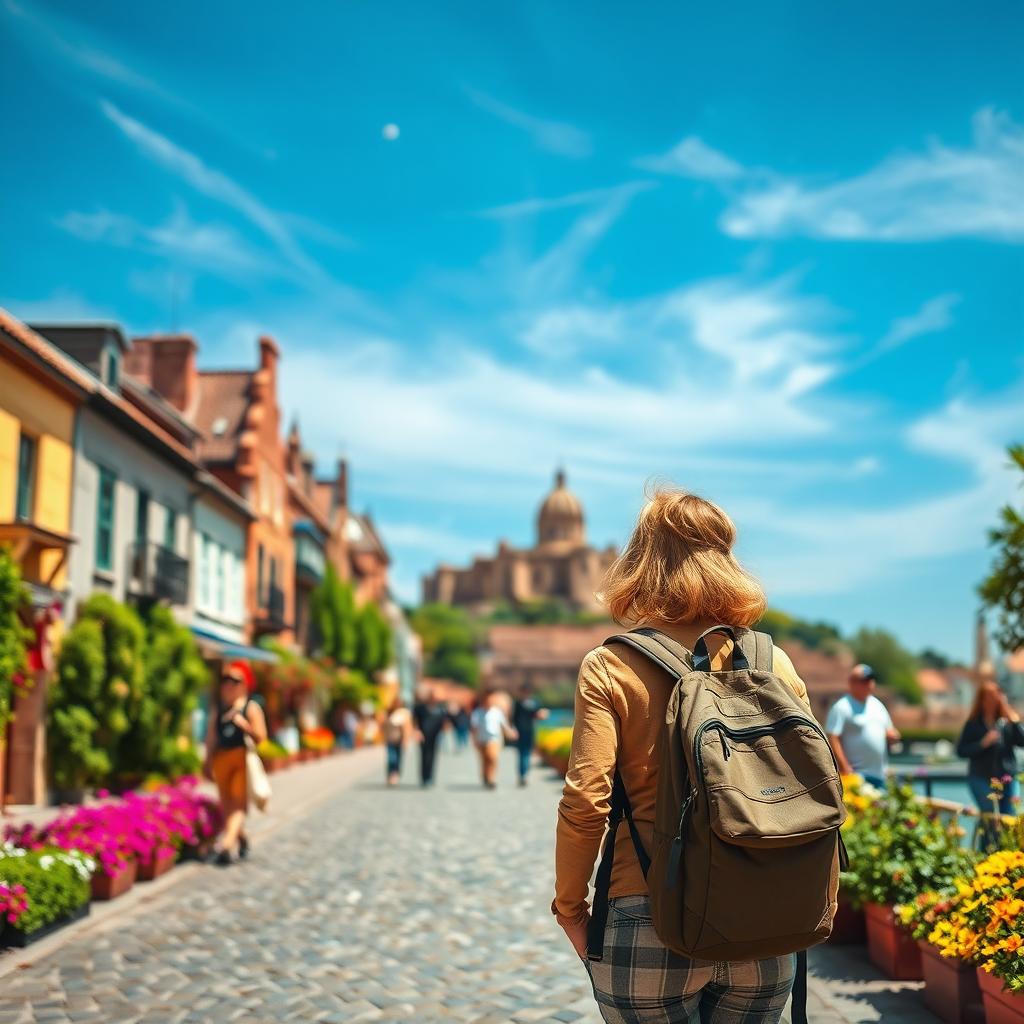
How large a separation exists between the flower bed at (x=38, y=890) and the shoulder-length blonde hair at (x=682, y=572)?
572 cm

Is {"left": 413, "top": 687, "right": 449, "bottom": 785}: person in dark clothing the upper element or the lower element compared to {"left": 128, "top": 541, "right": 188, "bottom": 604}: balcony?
lower

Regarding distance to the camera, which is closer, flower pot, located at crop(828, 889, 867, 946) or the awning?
flower pot, located at crop(828, 889, 867, 946)

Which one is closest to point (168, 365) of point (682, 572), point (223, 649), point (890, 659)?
point (223, 649)

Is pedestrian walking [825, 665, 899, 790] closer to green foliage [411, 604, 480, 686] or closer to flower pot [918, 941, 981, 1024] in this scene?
flower pot [918, 941, 981, 1024]

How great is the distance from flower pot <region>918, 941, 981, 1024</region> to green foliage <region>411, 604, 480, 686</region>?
142900 mm

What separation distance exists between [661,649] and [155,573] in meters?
22.4

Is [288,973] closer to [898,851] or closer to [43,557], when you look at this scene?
[898,851]

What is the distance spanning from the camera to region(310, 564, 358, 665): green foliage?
165 feet

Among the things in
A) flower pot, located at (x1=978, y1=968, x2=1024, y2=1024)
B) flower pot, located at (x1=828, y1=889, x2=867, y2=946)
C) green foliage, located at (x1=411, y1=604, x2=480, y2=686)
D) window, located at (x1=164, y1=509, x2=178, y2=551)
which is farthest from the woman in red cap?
green foliage, located at (x1=411, y1=604, x2=480, y2=686)

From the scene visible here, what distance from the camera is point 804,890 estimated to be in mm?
2662

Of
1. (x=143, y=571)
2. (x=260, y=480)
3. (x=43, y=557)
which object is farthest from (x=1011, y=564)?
(x=260, y=480)

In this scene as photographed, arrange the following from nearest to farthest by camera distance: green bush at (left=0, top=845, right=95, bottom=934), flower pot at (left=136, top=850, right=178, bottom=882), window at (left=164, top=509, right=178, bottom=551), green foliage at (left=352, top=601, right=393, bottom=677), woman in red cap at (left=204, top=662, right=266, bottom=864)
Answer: green bush at (left=0, top=845, right=95, bottom=934), flower pot at (left=136, top=850, right=178, bottom=882), woman in red cap at (left=204, top=662, right=266, bottom=864), window at (left=164, top=509, right=178, bottom=551), green foliage at (left=352, top=601, right=393, bottom=677)

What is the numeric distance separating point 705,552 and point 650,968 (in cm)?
98

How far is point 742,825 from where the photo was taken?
257 centimetres
